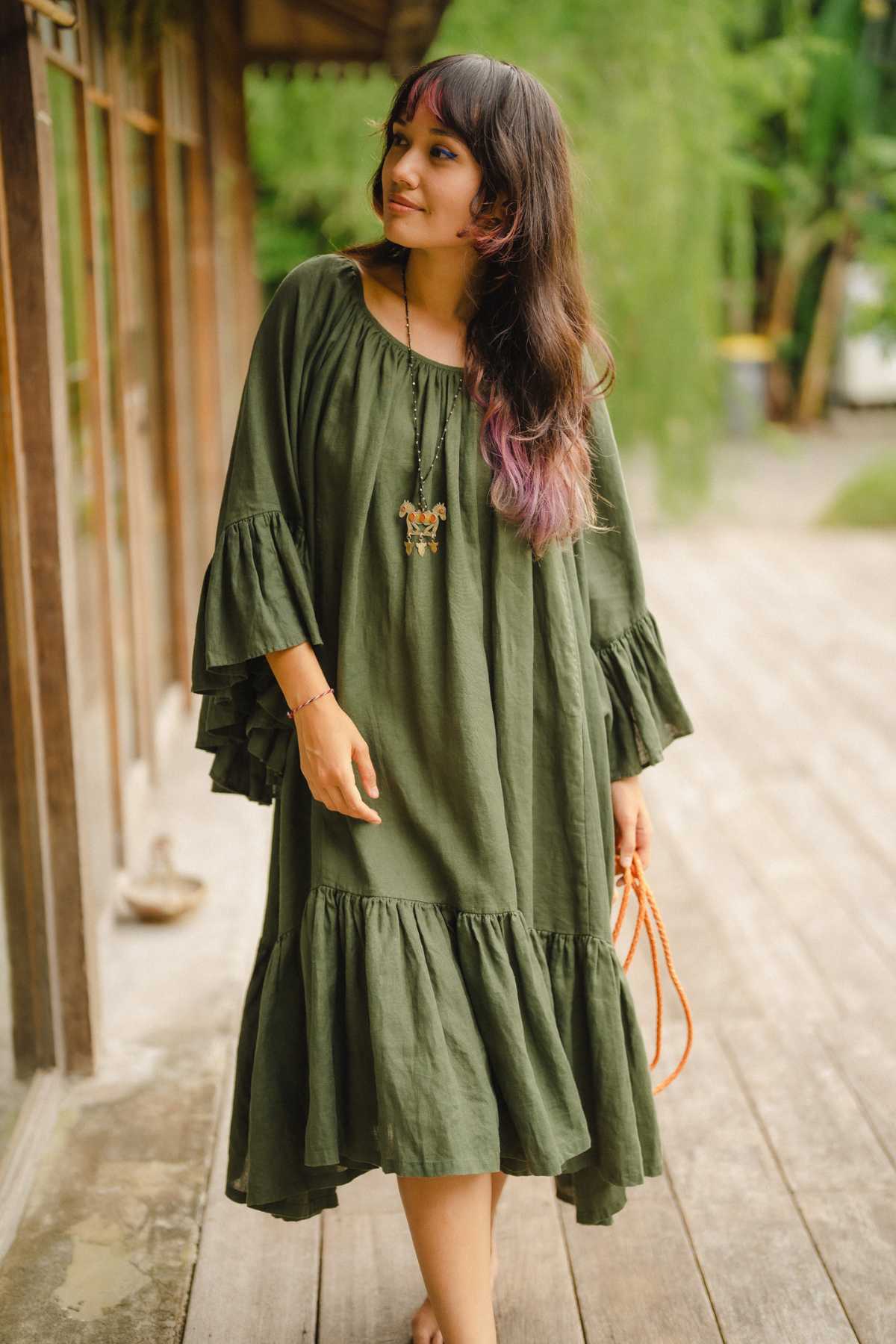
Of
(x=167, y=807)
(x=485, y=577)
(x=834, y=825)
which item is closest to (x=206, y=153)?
(x=167, y=807)

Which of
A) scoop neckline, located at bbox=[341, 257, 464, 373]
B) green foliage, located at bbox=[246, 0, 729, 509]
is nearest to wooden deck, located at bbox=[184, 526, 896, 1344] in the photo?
scoop neckline, located at bbox=[341, 257, 464, 373]

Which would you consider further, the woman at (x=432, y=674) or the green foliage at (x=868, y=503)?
the green foliage at (x=868, y=503)

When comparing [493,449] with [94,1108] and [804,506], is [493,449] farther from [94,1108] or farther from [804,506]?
[804,506]

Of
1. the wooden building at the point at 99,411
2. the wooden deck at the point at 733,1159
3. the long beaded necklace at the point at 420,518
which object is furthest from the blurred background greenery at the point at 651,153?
the long beaded necklace at the point at 420,518

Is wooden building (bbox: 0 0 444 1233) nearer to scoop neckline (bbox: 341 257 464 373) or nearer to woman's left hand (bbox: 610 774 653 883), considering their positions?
scoop neckline (bbox: 341 257 464 373)

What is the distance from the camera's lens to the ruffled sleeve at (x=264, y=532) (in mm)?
1480

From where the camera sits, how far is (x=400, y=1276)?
1.85 meters

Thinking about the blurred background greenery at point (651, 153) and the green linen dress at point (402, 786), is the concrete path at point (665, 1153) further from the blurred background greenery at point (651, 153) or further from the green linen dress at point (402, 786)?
the blurred background greenery at point (651, 153)

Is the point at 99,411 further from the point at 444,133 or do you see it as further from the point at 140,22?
the point at 444,133

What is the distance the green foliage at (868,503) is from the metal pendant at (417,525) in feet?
25.4

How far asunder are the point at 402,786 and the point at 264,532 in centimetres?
31

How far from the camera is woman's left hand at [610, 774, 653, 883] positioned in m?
1.73

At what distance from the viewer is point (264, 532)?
150cm

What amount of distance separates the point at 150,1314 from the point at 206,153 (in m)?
4.05
